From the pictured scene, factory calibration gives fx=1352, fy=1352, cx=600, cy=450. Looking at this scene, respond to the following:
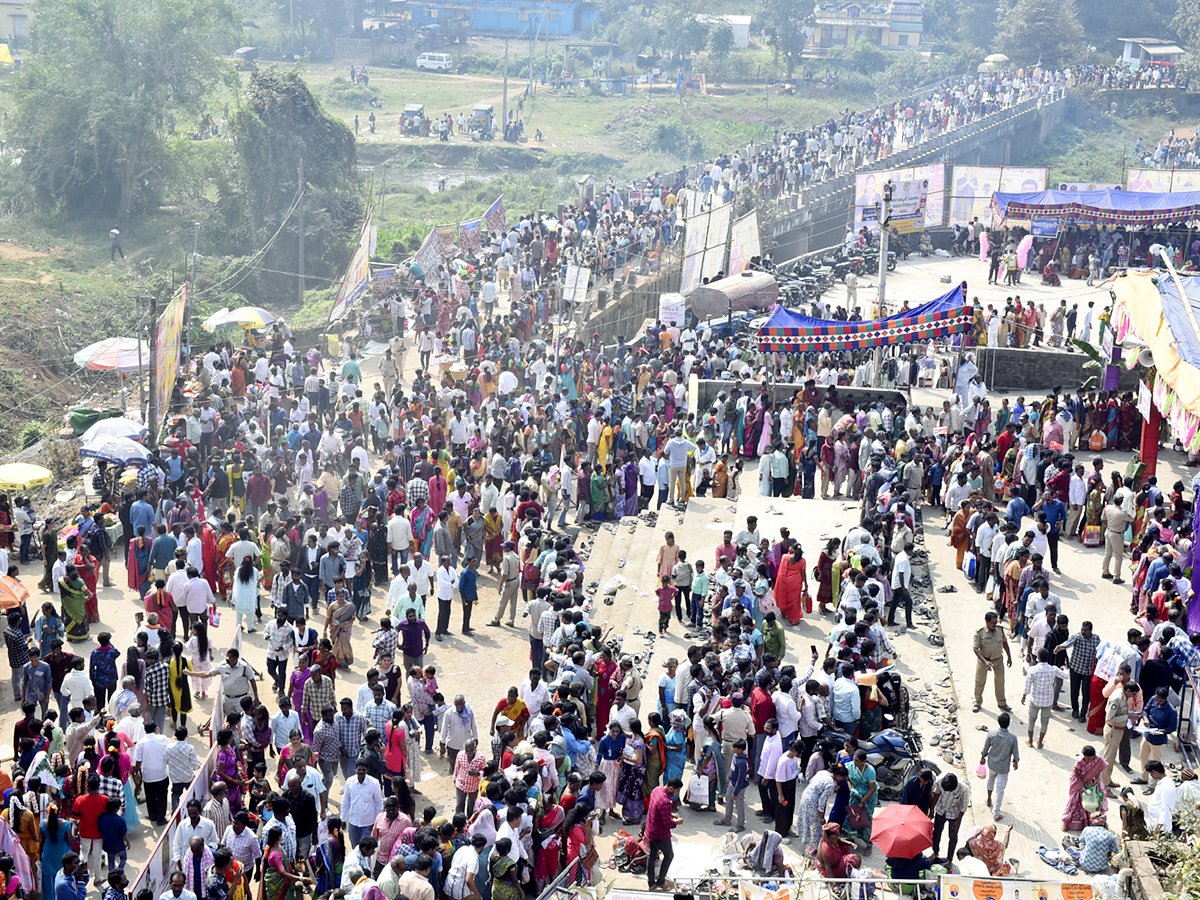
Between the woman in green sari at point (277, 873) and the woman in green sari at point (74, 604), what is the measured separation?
5.70 metres

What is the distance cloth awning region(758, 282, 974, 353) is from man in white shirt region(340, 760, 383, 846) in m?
12.7

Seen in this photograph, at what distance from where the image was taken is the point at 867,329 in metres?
21.2

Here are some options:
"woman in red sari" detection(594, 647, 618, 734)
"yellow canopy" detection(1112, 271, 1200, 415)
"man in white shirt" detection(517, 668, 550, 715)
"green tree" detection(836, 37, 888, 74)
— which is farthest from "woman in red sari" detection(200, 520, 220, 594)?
"green tree" detection(836, 37, 888, 74)

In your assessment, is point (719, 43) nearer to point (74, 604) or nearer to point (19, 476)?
point (19, 476)

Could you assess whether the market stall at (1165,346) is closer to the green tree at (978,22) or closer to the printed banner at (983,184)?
the printed banner at (983,184)

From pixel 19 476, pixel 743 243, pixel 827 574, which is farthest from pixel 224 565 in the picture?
pixel 743 243

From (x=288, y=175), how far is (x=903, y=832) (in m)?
33.6

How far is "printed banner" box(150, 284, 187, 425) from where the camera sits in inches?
786

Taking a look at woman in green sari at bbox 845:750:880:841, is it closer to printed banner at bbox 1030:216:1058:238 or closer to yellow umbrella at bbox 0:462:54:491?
yellow umbrella at bbox 0:462:54:491

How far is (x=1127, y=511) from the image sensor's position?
1603cm

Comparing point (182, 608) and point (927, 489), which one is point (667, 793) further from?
point (927, 489)

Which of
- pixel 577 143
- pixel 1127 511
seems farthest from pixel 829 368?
pixel 577 143

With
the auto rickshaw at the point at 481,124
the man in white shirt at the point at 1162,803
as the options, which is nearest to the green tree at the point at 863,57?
the auto rickshaw at the point at 481,124

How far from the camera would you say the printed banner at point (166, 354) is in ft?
65.5
